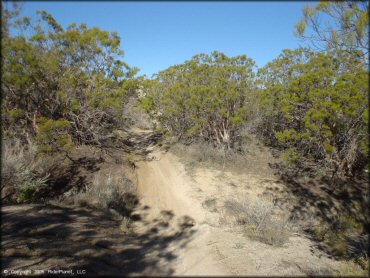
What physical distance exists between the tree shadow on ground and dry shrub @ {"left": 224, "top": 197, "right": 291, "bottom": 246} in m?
1.76

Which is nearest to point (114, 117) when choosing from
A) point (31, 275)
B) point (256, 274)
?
point (31, 275)

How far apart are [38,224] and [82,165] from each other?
5.59m

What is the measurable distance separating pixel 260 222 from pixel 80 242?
5.05m

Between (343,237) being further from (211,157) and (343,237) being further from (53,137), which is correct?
(53,137)

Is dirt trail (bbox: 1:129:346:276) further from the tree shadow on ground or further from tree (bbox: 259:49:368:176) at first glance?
tree (bbox: 259:49:368:176)

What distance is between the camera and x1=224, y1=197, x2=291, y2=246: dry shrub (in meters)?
7.15

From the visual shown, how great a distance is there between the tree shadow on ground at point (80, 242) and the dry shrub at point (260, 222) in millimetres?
1760

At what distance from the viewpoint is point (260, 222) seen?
7.70 m

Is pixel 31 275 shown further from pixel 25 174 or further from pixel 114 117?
pixel 114 117

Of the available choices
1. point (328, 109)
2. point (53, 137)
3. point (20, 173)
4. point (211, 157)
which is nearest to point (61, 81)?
point (53, 137)

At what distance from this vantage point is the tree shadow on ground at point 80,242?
5.19 metres

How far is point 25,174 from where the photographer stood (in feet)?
25.8

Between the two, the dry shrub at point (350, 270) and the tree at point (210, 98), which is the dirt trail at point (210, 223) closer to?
the dry shrub at point (350, 270)

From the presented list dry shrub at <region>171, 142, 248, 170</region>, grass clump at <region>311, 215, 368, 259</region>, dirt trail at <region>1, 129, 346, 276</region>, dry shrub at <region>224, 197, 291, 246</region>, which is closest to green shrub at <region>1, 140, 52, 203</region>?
dirt trail at <region>1, 129, 346, 276</region>
